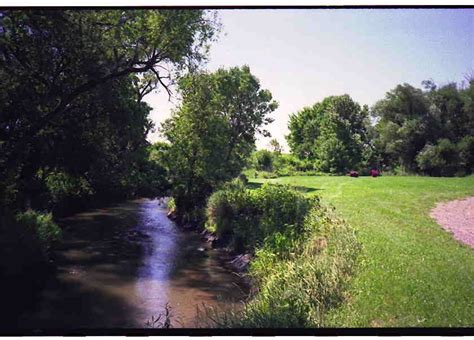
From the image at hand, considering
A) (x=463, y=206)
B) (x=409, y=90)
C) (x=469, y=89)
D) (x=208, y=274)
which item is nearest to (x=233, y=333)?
(x=208, y=274)

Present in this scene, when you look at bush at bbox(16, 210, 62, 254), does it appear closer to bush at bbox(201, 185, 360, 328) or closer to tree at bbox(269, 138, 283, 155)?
bush at bbox(201, 185, 360, 328)

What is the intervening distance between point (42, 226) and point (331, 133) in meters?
5.68

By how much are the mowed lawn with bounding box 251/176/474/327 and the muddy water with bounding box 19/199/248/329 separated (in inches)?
90.1

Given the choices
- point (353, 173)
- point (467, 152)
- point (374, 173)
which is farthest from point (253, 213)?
point (467, 152)

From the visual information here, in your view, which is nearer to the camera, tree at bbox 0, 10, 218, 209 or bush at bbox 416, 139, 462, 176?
bush at bbox 416, 139, 462, 176

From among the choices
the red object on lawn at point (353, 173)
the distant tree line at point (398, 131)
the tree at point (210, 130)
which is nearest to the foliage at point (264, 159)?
the tree at point (210, 130)

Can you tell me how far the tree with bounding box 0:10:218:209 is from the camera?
6605 mm

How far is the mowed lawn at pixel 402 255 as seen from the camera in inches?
194

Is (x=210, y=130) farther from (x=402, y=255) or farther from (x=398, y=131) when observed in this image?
(x=402, y=255)

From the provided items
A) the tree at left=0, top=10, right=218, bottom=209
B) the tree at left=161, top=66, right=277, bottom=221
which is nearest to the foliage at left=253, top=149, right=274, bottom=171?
the tree at left=161, top=66, right=277, bottom=221

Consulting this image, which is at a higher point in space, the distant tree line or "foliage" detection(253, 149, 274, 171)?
the distant tree line

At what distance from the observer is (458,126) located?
6188 mm

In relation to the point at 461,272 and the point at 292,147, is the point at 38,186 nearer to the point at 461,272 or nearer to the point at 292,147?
the point at 292,147

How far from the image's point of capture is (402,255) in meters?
6.02
